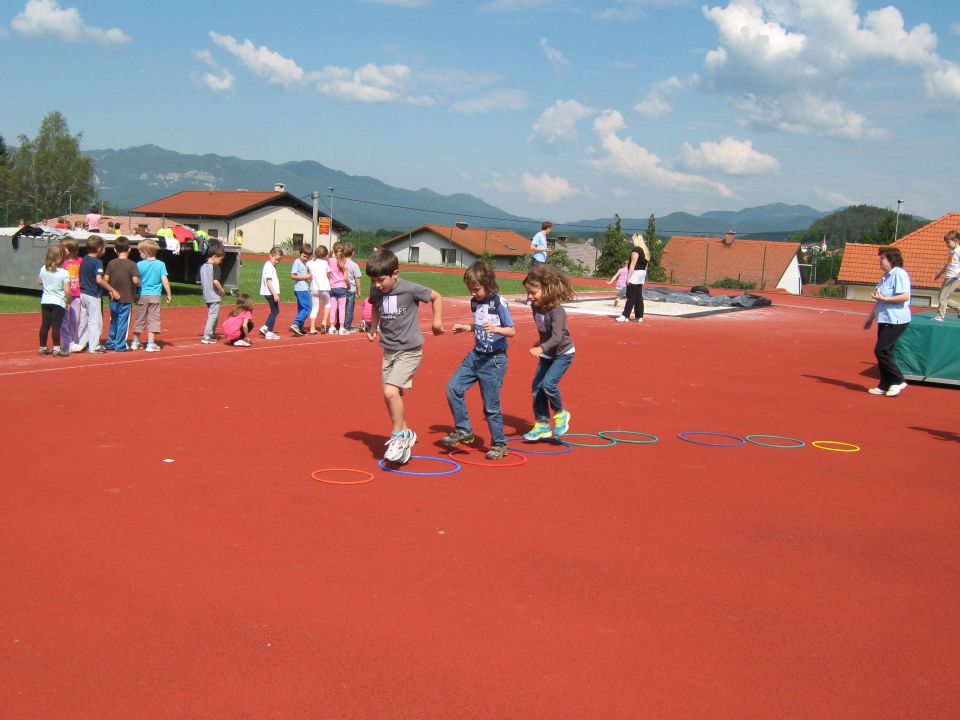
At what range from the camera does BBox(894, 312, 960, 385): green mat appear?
42.8ft

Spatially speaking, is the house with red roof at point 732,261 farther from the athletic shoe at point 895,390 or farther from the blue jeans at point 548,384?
the blue jeans at point 548,384

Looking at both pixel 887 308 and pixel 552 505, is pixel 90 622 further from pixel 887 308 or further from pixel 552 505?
pixel 887 308

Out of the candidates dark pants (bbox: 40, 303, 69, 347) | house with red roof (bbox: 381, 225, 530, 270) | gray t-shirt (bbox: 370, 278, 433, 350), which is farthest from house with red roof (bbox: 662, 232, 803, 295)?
gray t-shirt (bbox: 370, 278, 433, 350)

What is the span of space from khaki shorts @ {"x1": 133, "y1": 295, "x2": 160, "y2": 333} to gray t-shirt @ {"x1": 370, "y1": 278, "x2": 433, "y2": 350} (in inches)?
316

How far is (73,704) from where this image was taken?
3.66m

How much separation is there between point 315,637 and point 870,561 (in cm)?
361

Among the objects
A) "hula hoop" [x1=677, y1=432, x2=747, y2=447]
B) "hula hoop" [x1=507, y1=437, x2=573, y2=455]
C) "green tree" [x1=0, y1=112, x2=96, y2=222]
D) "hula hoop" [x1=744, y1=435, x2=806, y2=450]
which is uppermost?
"green tree" [x1=0, y1=112, x2=96, y2=222]

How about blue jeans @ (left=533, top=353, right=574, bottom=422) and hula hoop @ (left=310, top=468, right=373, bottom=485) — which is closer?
hula hoop @ (left=310, top=468, right=373, bottom=485)

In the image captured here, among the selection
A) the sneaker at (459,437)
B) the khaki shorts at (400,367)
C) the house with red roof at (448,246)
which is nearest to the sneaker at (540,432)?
the sneaker at (459,437)

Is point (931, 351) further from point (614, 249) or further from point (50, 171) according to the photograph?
point (50, 171)

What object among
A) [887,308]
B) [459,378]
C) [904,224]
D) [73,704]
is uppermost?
[904,224]

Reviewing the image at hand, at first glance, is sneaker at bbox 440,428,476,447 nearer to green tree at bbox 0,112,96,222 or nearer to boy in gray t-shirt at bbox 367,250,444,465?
boy in gray t-shirt at bbox 367,250,444,465

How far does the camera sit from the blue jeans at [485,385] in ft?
25.9

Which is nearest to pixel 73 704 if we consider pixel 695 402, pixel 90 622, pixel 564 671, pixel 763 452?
pixel 90 622
